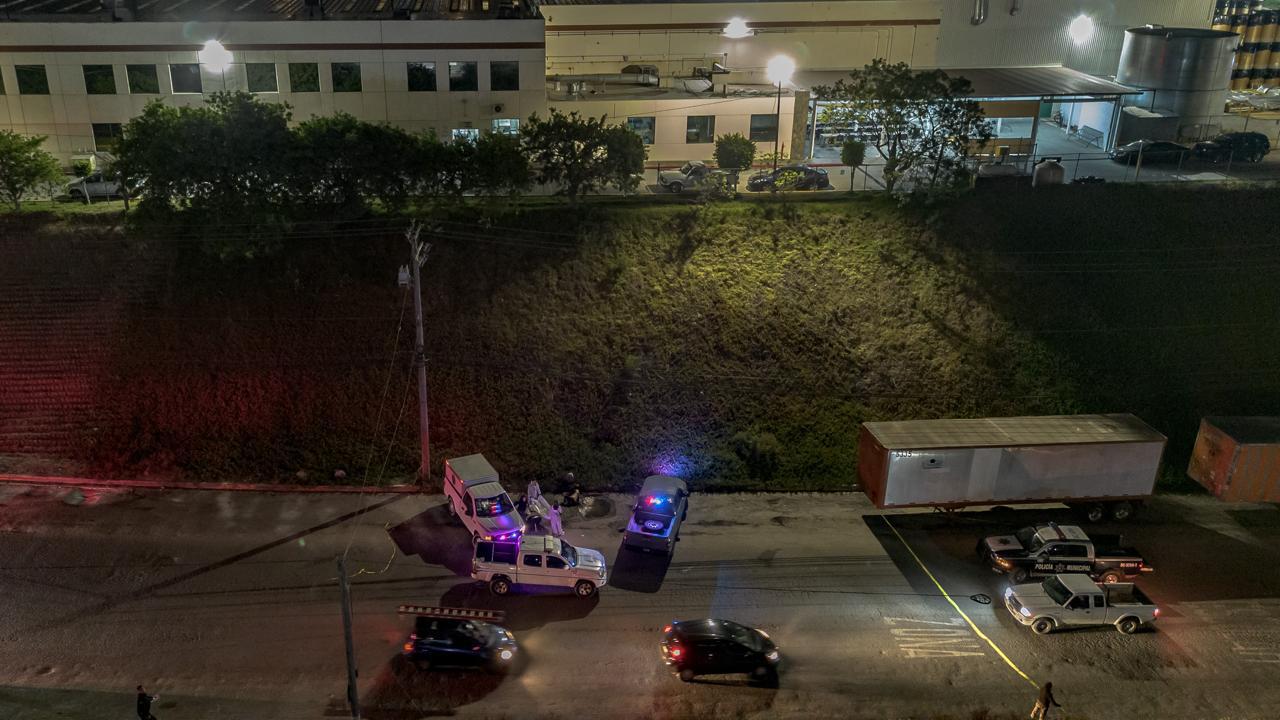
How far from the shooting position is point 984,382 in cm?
3066

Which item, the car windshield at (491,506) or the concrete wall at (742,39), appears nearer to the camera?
the car windshield at (491,506)

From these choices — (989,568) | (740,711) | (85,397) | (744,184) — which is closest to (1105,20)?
(744,184)

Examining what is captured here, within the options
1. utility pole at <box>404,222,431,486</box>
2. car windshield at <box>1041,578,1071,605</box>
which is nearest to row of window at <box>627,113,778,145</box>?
utility pole at <box>404,222,431,486</box>

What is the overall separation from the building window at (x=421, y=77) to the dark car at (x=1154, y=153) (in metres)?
30.6

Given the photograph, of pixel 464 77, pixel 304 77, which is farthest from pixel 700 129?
pixel 304 77

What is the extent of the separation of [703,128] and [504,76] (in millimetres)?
9040

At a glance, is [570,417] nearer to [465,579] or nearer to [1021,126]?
[465,579]

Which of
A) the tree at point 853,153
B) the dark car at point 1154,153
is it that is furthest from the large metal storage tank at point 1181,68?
the tree at point 853,153

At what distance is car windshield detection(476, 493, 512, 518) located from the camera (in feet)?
79.9

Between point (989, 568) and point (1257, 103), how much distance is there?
42.8 metres

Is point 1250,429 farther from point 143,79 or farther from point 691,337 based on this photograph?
point 143,79

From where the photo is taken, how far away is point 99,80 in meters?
38.5

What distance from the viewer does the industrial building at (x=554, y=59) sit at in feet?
125

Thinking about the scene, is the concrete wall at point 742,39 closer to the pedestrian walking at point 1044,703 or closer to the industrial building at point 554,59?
the industrial building at point 554,59
